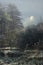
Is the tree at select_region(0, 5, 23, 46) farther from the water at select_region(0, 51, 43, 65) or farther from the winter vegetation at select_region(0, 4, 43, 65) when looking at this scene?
the water at select_region(0, 51, 43, 65)

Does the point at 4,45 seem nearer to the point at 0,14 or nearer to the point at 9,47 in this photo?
the point at 9,47

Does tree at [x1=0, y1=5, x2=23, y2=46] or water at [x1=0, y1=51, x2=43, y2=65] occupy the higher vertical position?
tree at [x1=0, y1=5, x2=23, y2=46]

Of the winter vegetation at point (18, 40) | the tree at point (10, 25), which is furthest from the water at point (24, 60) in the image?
the tree at point (10, 25)

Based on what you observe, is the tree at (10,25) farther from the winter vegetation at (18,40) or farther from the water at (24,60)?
the water at (24,60)

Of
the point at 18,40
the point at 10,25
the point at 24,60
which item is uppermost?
the point at 10,25

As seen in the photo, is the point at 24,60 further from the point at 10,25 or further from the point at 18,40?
the point at 10,25

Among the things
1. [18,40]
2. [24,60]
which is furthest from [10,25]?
[24,60]

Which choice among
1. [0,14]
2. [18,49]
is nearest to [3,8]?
[0,14]

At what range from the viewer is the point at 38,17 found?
260 cm

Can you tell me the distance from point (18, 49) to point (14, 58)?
0.15m

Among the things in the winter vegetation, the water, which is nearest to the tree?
the winter vegetation

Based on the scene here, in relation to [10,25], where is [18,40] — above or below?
below

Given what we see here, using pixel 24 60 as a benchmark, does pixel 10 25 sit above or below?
above

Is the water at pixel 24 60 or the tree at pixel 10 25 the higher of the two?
the tree at pixel 10 25
